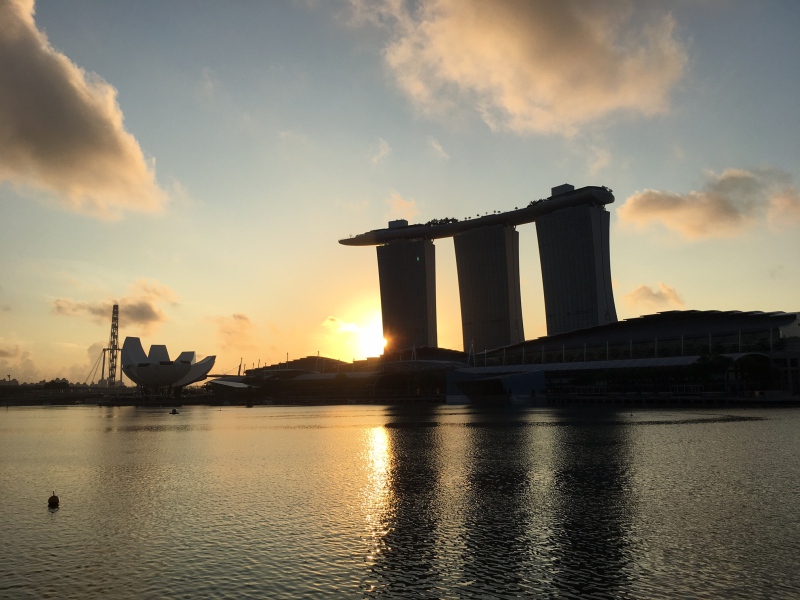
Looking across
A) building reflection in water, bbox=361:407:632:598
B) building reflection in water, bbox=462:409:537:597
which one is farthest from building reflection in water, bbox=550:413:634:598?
building reflection in water, bbox=462:409:537:597

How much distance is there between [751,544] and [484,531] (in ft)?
32.1

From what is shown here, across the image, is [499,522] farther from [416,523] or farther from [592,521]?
[592,521]

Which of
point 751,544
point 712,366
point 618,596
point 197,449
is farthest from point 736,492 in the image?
point 712,366

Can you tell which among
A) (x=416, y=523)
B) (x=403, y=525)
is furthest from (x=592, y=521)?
(x=403, y=525)

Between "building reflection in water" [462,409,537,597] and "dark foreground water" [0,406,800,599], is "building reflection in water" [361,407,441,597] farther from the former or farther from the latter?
"building reflection in water" [462,409,537,597]

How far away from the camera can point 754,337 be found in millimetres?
155125

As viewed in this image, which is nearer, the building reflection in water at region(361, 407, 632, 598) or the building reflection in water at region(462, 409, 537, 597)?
the building reflection in water at region(361, 407, 632, 598)

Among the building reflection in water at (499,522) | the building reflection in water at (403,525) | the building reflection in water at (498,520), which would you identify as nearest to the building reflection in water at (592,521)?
the building reflection in water at (499,522)

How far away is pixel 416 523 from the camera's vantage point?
96.5 ft

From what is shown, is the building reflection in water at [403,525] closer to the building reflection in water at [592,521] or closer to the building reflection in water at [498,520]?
the building reflection in water at [498,520]

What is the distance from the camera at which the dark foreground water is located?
2094cm

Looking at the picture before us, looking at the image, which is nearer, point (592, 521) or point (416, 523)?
point (592, 521)

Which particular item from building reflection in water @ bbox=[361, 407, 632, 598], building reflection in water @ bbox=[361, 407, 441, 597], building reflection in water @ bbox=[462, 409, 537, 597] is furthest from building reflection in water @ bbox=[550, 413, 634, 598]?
building reflection in water @ bbox=[361, 407, 441, 597]

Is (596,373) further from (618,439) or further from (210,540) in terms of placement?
(210,540)
